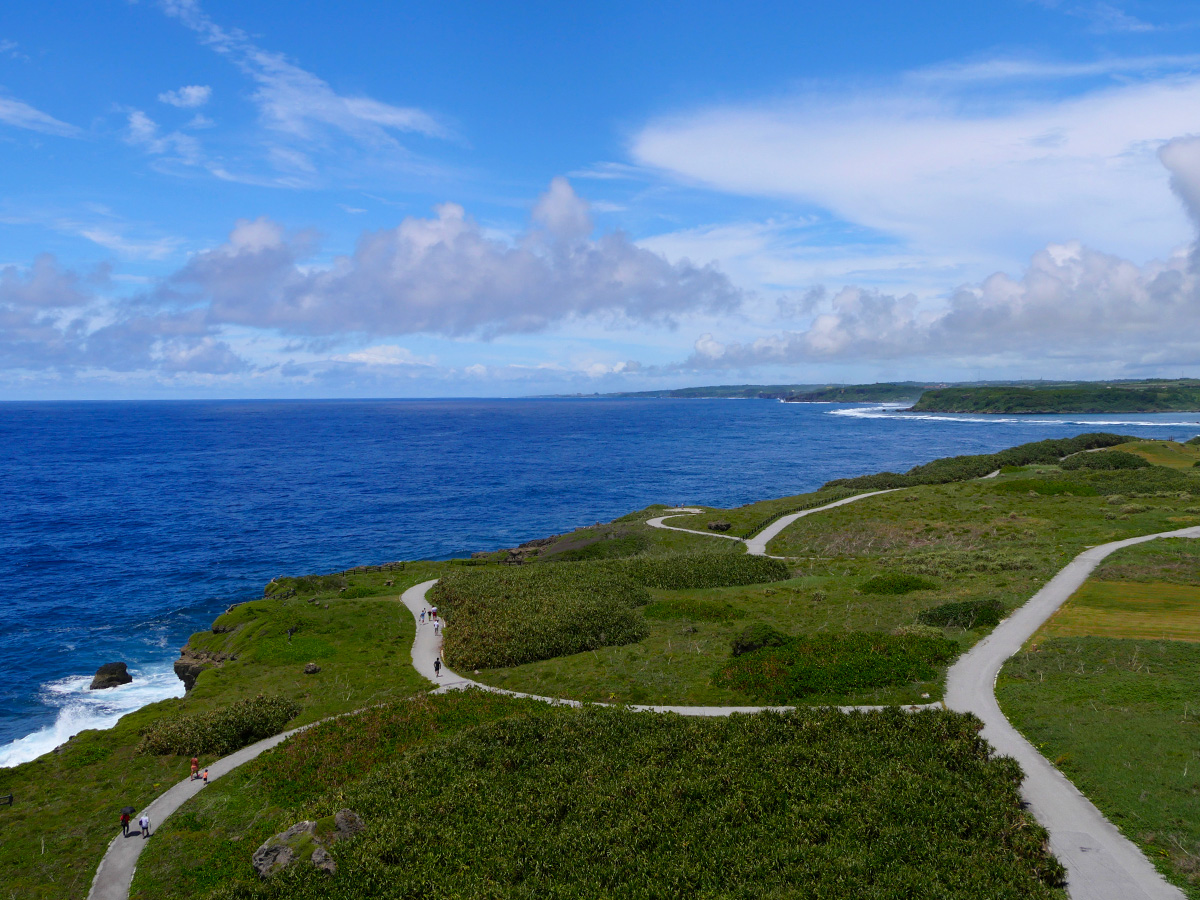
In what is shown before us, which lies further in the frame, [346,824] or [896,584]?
[896,584]

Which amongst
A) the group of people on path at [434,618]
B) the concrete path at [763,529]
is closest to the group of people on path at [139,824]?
the group of people on path at [434,618]

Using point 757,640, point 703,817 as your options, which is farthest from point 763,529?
point 703,817

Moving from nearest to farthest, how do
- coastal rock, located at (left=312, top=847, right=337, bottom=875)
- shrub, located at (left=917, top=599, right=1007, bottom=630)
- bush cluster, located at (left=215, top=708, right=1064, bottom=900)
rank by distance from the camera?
bush cluster, located at (left=215, top=708, right=1064, bottom=900)
coastal rock, located at (left=312, top=847, right=337, bottom=875)
shrub, located at (left=917, top=599, right=1007, bottom=630)

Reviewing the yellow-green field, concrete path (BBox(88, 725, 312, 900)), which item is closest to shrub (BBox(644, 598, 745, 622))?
the yellow-green field

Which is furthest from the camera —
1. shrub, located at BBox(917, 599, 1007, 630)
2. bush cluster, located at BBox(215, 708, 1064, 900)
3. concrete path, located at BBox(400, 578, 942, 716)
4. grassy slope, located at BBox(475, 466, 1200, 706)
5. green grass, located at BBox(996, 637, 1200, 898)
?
shrub, located at BBox(917, 599, 1007, 630)

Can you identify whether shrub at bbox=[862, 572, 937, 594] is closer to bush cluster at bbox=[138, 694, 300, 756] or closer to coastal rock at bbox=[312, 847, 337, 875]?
coastal rock at bbox=[312, 847, 337, 875]

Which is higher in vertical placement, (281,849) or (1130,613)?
(1130,613)

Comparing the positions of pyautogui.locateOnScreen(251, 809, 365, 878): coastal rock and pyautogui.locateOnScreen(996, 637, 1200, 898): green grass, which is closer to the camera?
pyautogui.locateOnScreen(996, 637, 1200, 898): green grass

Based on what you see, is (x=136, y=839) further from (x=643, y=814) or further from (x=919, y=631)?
Answer: (x=919, y=631)
